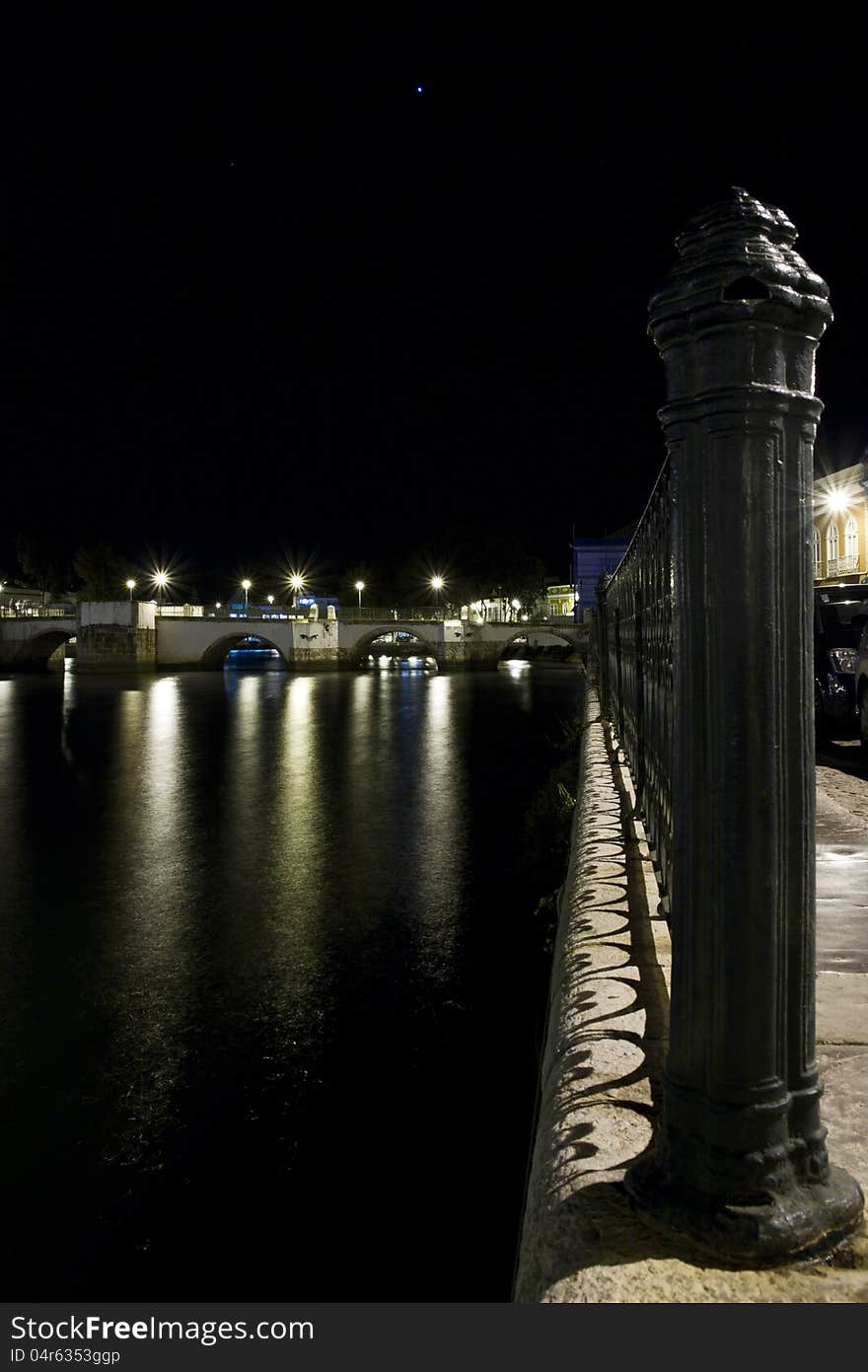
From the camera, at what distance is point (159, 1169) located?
5.62 meters

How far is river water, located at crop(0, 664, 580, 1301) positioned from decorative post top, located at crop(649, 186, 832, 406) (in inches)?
183

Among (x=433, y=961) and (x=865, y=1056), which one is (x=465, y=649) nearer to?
(x=433, y=961)

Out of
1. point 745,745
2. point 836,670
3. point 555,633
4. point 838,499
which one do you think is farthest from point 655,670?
point 555,633

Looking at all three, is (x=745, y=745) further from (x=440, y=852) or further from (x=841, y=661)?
(x=440, y=852)

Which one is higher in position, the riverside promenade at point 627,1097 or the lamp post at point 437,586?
the lamp post at point 437,586

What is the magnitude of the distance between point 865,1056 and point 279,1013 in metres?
5.89

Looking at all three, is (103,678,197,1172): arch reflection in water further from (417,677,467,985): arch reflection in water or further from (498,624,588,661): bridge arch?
(498,624,588,661): bridge arch

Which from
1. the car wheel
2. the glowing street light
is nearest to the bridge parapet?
A: the car wheel

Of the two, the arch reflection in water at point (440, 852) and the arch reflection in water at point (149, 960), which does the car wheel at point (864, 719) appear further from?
the arch reflection in water at point (149, 960)

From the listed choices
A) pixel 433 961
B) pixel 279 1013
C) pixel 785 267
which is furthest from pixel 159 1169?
pixel 785 267

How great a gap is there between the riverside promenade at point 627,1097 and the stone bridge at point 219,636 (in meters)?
63.1

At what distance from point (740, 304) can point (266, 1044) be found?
671 cm

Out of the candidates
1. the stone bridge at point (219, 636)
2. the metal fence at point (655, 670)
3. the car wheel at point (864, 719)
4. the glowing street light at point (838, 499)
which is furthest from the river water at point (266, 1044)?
the stone bridge at point (219, 636)

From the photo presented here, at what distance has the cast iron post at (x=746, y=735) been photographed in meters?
1.85
